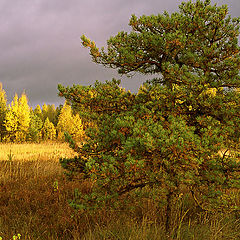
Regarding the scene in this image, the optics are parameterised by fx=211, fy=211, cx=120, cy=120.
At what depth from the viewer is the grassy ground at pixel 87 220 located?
3.88m

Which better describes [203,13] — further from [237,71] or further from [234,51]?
[237,71]

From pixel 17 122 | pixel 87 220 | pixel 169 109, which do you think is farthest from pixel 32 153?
pixel 17 122

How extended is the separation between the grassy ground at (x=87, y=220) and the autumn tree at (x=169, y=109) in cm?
49

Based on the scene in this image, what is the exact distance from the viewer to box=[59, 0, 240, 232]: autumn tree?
3.42m

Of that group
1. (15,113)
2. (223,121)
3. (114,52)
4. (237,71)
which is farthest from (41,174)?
(15,113)

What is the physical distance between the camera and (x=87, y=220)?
486 centimetres

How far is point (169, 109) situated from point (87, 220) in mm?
3128

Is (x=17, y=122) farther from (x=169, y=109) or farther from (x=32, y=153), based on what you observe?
(x=169, y=109)

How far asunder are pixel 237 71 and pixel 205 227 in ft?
10.3

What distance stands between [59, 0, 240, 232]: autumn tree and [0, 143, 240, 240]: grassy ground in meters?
0.49

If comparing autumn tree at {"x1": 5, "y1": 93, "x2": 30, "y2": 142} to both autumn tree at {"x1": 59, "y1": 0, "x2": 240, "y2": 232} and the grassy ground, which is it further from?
autumn tree at {"x1": 59, "y1": 0, "x2": 240, "y2": 232}

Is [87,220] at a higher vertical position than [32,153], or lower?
lower

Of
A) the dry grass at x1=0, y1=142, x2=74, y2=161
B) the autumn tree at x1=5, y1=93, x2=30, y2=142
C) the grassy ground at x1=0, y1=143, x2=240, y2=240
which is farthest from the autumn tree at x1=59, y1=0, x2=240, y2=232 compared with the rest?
the autumn tree at x1=5, y1=93, x2=30, y2=142

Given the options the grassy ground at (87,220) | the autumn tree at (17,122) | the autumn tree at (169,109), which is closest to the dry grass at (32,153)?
the grassy ground at (87,220)
